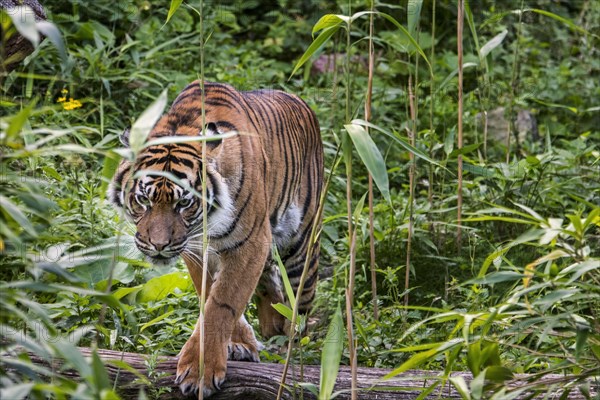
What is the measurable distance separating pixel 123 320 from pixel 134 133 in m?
2.04

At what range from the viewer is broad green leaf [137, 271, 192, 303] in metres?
4.21

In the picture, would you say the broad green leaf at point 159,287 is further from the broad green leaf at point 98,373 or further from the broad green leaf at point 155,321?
the broad green leaf at point 98,373

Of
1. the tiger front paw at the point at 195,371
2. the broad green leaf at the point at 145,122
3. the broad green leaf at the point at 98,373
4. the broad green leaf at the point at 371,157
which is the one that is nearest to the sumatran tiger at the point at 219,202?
the tiger front paw at the point at 195,371

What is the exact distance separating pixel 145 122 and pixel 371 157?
61 cm

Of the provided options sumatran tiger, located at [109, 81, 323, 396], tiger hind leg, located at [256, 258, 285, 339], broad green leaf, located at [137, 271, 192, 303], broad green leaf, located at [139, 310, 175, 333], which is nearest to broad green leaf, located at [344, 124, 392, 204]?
sumatran tiger, located at [109, 81, 323, 396]

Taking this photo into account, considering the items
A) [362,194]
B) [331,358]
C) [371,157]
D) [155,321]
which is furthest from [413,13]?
[362,194]

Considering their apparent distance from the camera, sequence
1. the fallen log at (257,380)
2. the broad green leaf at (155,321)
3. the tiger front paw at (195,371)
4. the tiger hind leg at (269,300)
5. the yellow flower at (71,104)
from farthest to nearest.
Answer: the yellow flower at (71,104) < the tiger hind leg at (269,300) < the broad green leaf at (155,321) < the tiger front paw at (195,371) < the fallen log at (257,380)

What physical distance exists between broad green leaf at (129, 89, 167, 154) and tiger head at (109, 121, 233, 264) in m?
1.31

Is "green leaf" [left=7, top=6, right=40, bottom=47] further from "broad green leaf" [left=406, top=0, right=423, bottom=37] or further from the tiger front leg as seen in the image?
the tiger front leg

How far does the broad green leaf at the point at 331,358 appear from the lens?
2533mm

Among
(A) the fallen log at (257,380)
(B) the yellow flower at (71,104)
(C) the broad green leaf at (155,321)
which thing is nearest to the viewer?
(A) the fallen log at (257,380)

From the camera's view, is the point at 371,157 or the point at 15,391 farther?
the point at 371,157

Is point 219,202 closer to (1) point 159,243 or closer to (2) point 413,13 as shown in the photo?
(1) point 159,243

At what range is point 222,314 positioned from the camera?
363cm
